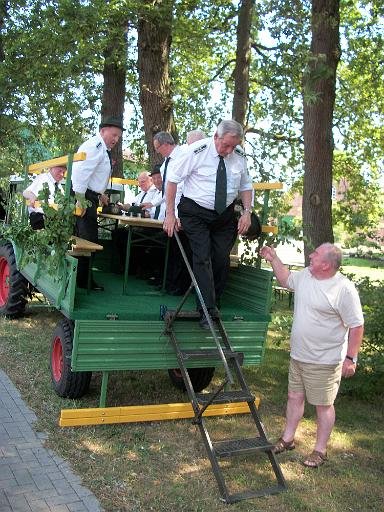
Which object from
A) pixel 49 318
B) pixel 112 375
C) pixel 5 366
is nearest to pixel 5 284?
pixel 49 318

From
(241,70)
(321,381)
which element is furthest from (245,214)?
(241,70)

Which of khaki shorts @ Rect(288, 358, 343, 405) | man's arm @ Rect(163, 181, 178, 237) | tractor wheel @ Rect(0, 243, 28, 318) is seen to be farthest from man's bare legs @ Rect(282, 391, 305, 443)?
tractor wheel @ Rect(0, 243, 28, 318)

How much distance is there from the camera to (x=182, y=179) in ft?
16.0

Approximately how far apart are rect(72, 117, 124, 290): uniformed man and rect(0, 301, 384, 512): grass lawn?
1157 millimetres

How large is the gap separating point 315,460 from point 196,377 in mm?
1687

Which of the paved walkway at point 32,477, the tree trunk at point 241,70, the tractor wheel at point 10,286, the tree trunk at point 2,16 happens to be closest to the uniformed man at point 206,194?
the paved walkway at point 32,477

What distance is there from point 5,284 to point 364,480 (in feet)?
17.3

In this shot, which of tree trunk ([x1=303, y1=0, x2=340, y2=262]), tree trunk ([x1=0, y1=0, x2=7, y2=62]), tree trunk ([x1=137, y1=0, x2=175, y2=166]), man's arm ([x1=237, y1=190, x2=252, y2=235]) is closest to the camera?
man's arm ([x1=237, y1=190, x2=252, y2=235])

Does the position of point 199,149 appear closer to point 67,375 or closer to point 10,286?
point 67,375

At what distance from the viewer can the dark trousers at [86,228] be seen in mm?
5621

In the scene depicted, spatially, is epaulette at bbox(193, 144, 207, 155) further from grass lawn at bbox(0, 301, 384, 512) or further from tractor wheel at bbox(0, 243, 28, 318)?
tractor wheel at bbox(0, 243, 28, 318)

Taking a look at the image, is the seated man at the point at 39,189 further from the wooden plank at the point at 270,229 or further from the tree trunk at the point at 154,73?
the tree trunk at the point at 154,73

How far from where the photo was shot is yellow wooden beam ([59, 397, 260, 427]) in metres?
4.55

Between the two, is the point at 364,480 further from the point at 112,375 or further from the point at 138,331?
the point at 112,375
